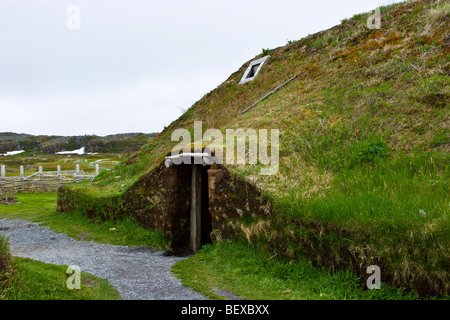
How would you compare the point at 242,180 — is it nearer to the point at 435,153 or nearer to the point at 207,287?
the point at 207,287

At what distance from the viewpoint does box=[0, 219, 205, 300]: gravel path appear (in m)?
6.03

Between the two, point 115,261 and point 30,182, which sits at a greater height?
point 30,182

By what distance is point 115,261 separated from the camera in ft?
26.4

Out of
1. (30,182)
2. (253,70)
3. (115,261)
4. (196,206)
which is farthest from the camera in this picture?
(30,182)

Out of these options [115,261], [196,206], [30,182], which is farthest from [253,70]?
[30,182]

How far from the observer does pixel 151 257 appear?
29.4 feet

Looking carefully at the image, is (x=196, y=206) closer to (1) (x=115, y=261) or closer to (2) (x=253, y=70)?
(1) (x=115, y=261)

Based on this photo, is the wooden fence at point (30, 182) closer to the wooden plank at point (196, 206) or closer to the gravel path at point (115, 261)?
the gravel path at point (115, 261)

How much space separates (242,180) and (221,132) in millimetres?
4158

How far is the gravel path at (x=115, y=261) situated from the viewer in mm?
6028

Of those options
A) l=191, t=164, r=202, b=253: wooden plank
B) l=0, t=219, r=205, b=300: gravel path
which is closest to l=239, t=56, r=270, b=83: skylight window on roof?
l=191, t=164, r=202, b=253: wooden plank

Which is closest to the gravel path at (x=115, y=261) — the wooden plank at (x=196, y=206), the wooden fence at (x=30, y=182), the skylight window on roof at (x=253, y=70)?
the wooden plank at (x=196, y=206)

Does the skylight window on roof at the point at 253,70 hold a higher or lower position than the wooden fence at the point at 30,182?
higher

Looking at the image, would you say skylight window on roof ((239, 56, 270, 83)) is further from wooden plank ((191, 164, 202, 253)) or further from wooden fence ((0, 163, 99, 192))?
wooden fence ((0, 163, 99, 192))
